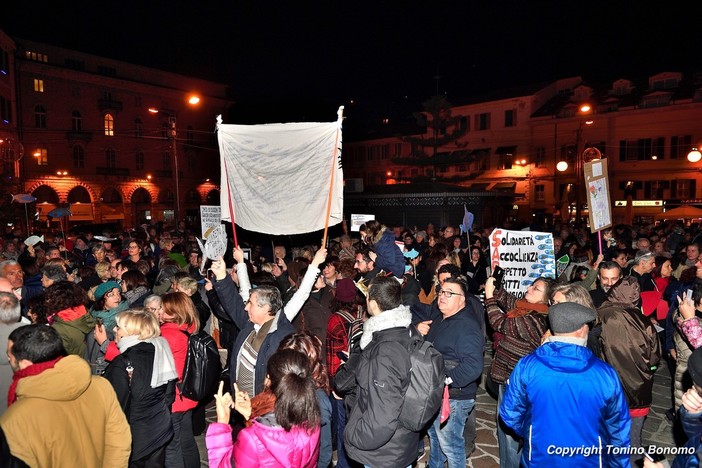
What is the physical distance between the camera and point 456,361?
4496 millimetres

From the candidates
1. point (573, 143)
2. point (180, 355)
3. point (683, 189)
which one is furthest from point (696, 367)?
point (573, 143)

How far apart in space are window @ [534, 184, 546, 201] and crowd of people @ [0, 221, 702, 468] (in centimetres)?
4084

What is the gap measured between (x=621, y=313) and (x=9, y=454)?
4.61m

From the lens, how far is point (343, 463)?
452 centimetres

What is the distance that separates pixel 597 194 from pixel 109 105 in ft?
160

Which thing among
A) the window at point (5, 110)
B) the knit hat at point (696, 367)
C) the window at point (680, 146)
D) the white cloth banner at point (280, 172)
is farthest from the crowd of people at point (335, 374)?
the window at point (680, 146)

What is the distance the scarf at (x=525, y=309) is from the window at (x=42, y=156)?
4674cm

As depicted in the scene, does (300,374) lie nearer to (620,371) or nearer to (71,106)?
(620,371)

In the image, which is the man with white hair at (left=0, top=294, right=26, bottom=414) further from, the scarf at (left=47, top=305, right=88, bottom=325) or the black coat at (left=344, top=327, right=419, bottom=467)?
the black coat at (left=344, top=327, right=419, bottom=467)

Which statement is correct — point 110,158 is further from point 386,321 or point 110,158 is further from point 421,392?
point 421,392

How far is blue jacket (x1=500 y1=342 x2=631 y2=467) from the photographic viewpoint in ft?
10.2

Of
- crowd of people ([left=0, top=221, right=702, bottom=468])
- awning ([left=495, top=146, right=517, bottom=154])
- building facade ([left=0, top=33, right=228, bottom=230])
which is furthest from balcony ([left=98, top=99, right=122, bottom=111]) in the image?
crowd of people ([left=0, top=221, right=702, bottom=468])

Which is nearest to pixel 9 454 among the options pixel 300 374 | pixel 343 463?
pixel 300 374

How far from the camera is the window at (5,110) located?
33.5 metres
